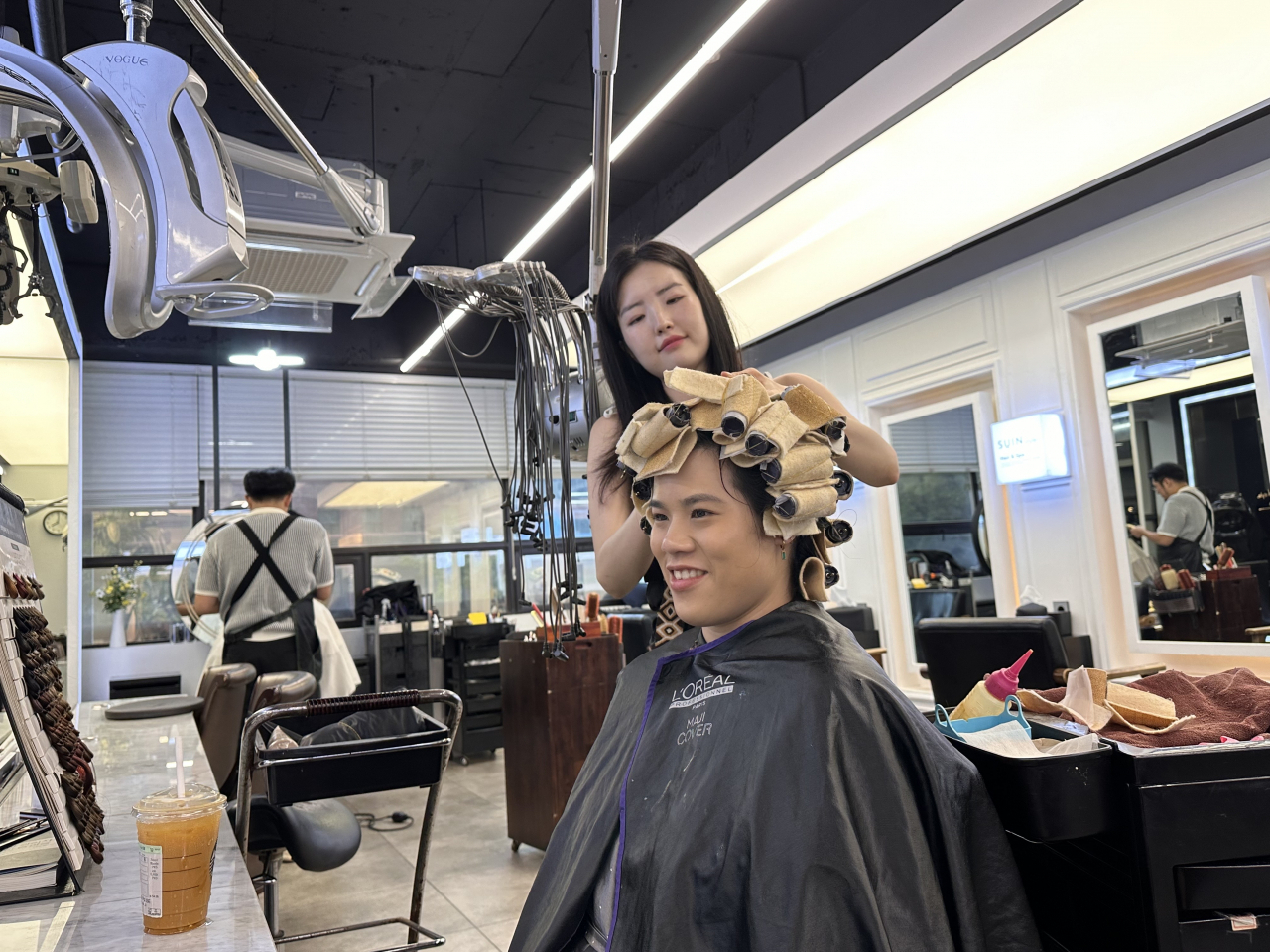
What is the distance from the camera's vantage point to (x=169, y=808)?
1.11 metres

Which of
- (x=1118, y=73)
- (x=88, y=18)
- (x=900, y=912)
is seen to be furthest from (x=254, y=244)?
(x=900, y=912)

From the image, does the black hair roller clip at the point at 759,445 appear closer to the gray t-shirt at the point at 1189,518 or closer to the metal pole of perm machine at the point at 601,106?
the metal pole of perm machine at the point at 601,106

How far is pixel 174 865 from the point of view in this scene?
42.3 inches

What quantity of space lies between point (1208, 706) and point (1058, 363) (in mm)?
3736

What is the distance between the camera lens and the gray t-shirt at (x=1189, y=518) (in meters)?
3.96

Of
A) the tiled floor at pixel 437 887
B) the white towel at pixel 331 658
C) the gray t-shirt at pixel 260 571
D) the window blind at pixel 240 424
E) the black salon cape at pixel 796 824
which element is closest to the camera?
the black salon cape at pixel 796 824

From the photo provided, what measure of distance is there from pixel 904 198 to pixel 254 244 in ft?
9.40

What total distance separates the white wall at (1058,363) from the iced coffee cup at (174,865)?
404 cm

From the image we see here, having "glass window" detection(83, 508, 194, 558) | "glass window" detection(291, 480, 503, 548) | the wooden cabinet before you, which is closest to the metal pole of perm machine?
the wooden cabinet

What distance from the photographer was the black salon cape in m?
0.97

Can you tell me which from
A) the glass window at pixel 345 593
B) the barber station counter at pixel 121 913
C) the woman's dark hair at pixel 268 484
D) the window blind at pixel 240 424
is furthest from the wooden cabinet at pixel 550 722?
the window blind at pixel 240 424

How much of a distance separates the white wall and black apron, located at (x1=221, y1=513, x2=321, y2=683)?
337 centimetres

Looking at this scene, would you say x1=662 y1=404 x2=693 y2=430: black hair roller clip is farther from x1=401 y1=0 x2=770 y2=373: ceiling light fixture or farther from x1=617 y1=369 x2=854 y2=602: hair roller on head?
x1=401 y1=0 x2=770 y2=373: ceiling light fixture

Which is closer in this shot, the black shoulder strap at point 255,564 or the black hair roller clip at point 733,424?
the black hair roller clip at point 733,424
